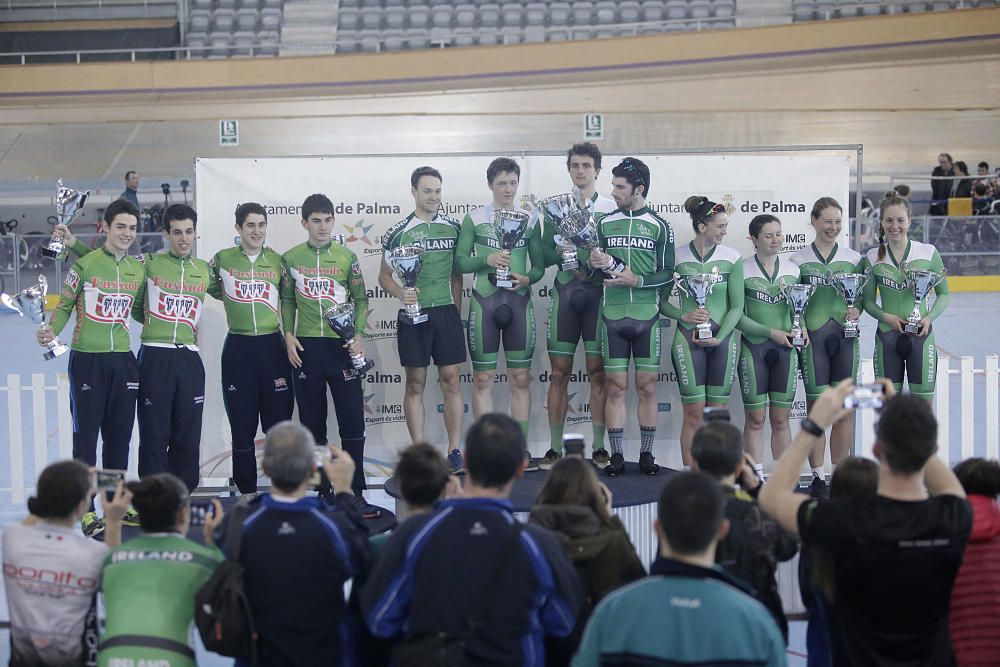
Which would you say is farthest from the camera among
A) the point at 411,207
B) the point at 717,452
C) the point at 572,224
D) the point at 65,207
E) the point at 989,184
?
the point at 989,184

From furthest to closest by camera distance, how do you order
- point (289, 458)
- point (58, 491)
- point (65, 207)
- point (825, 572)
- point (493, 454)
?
point (65, 207)
point (58, 491)
point (289, 458)
point (825, 572)
point (493, 454)

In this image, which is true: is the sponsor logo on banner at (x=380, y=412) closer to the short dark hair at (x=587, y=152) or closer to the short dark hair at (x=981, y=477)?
the short dark hair at (x=587, y=152)

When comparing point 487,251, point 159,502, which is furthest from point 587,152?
point 159,502

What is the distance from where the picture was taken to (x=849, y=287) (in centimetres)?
734

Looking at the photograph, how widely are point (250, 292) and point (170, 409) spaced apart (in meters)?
0.91

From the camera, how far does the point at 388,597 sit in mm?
3365

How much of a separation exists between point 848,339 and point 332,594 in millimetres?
4838

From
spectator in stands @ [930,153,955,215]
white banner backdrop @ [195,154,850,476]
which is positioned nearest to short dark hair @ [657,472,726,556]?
white banner backdrop @ [195,154,850,476]

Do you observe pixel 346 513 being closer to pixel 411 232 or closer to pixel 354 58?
pixel 411 232

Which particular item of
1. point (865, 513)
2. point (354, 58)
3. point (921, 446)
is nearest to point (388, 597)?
point (865, 513)

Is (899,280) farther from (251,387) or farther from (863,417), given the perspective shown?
(251,387)

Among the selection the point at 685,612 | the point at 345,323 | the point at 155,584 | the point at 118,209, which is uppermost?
the point at 118,209

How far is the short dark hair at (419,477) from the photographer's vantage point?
3.64 m

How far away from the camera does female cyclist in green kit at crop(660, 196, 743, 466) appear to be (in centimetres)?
729
